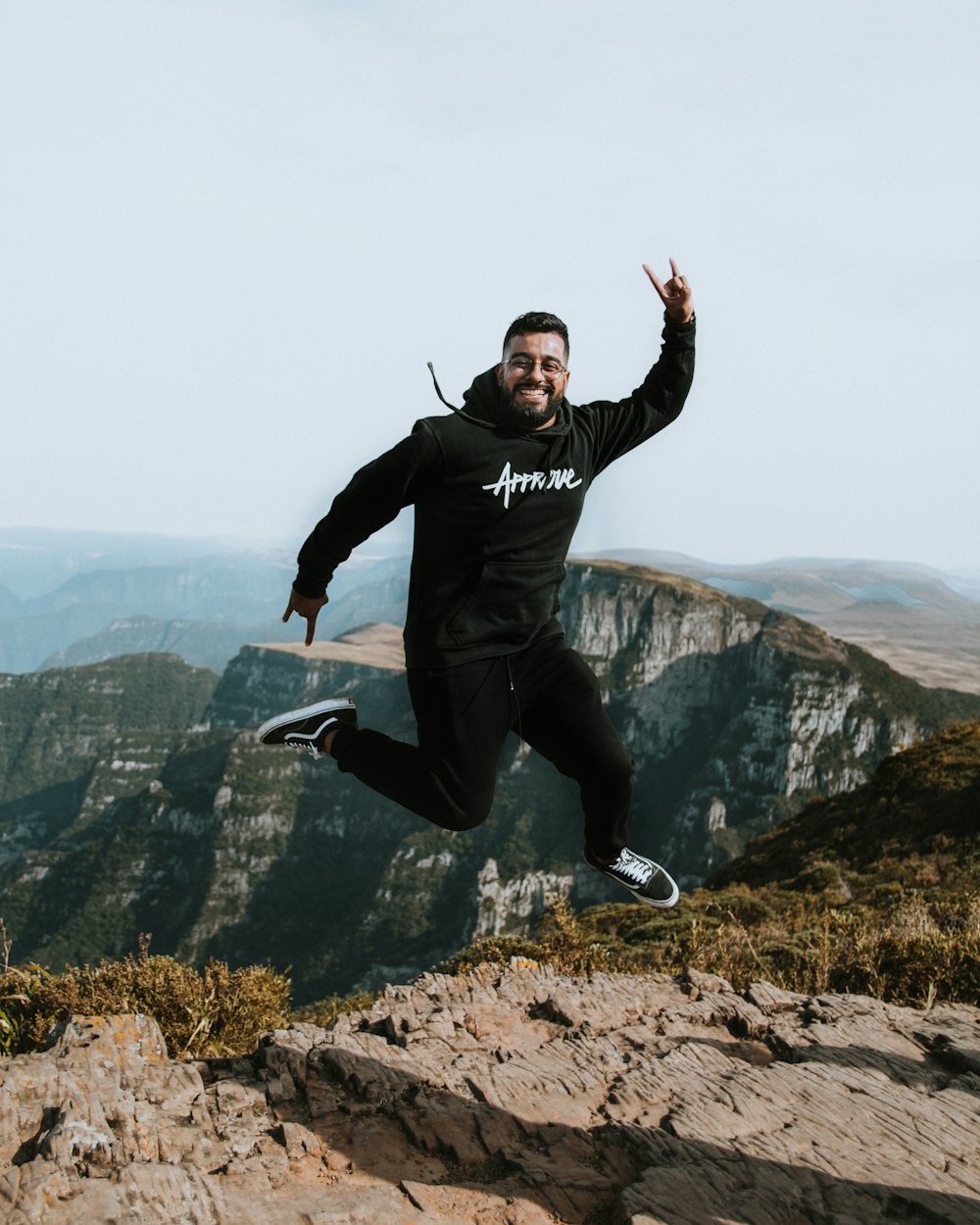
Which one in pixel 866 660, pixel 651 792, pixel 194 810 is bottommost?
pixel 194 810

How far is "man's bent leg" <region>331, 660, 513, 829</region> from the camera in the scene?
429cm

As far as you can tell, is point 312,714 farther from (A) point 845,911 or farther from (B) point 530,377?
(A) point 845,911

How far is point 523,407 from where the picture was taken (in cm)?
420

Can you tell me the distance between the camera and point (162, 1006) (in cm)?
621

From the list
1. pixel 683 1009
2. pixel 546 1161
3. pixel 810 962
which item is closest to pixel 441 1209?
pixel 546 1161

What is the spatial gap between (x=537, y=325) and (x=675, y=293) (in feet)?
3.50

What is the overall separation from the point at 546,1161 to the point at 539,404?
3.79 metres

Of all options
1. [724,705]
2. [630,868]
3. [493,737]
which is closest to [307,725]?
[493,737]

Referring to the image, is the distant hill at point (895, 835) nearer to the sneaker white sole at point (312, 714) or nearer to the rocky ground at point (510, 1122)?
the rocky ground at point (510, 1122)

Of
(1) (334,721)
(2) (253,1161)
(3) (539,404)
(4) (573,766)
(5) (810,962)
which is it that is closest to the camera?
(2) (253,1161)

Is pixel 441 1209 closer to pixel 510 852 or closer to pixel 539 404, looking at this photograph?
pixel 539 404

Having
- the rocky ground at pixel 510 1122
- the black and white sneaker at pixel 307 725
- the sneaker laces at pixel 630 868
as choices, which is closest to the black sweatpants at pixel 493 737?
the sneaker laces at pixel 630 868

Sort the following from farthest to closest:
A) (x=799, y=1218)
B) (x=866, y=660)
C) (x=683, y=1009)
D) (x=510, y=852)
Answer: (x=866, y=660), (x=510, y=852), (x=683, y=1009), (x=799, y=1218)

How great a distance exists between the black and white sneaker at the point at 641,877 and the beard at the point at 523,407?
257 cm
